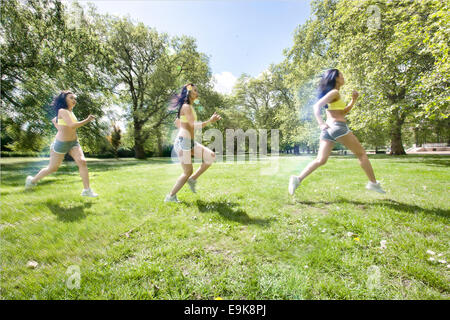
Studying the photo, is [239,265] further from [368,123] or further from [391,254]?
[368,123]

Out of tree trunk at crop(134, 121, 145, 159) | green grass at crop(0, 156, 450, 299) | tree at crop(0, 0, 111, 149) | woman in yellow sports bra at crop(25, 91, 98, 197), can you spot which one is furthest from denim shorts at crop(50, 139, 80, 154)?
tree trunk at crop(134, 121, 145, 159)

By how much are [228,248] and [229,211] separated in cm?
131

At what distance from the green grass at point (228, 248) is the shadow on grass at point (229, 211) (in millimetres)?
22

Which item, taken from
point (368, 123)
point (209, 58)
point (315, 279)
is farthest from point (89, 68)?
point (368, 123)

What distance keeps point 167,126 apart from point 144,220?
27.7m

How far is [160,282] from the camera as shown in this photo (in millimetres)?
1824

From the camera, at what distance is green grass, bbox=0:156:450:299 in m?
1.73

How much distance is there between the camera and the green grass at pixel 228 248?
1729 mm

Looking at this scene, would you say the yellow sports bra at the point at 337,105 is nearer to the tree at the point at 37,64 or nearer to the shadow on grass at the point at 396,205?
the shadow on grass at the point at 396,205

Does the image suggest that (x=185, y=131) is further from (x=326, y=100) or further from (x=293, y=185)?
(x=326, y=100)

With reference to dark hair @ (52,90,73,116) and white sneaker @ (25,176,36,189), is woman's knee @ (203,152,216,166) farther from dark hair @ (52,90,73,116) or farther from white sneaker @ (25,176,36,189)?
white sneaker @ (25,176,36,189)

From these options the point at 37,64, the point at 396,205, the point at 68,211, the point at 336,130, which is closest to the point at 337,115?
the point at 336,130

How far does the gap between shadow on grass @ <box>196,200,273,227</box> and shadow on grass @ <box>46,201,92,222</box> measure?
2.29 meters

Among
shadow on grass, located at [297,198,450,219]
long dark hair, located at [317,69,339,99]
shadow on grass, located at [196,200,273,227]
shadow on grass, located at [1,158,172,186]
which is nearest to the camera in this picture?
shadow on grass, located at [196,200,273,227]
